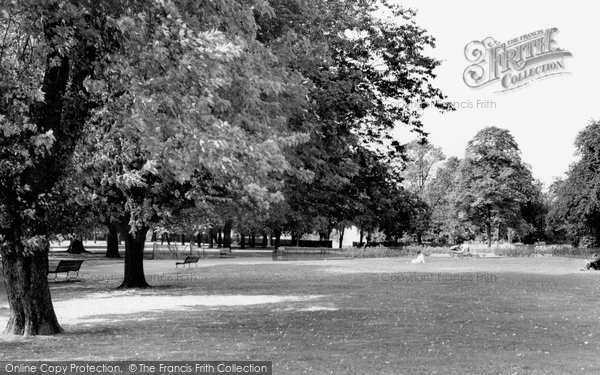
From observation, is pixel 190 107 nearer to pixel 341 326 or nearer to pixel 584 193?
pixel 341 326

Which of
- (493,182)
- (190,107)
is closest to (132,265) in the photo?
(190,107)

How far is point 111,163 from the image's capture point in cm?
1698

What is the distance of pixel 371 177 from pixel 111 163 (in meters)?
7.96

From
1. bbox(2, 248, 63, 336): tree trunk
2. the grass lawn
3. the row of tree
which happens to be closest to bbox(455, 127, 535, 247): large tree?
the grass lawn

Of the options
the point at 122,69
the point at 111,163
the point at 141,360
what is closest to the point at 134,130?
the point at 122,69

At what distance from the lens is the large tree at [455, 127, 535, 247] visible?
7850 centimetres

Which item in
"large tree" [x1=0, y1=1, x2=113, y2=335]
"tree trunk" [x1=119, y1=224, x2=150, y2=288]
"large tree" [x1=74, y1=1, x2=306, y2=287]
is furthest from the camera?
"tree trunk" [x1=119, y1=224, x2=150, y2=288]

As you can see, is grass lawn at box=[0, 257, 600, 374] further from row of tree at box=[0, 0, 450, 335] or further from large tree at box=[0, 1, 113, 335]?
row of tree at box=[0, 0, 450, 335]

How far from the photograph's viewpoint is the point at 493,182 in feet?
256

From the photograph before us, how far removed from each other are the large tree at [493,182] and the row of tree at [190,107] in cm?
5996

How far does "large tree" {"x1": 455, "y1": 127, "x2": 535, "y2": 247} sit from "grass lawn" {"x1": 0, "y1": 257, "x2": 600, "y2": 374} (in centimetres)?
5353

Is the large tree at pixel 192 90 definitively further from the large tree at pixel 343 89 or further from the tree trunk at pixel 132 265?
the tree trunk at pixel 132 265

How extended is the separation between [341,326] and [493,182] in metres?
68.0

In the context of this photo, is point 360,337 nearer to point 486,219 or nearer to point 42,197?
point 42,197
